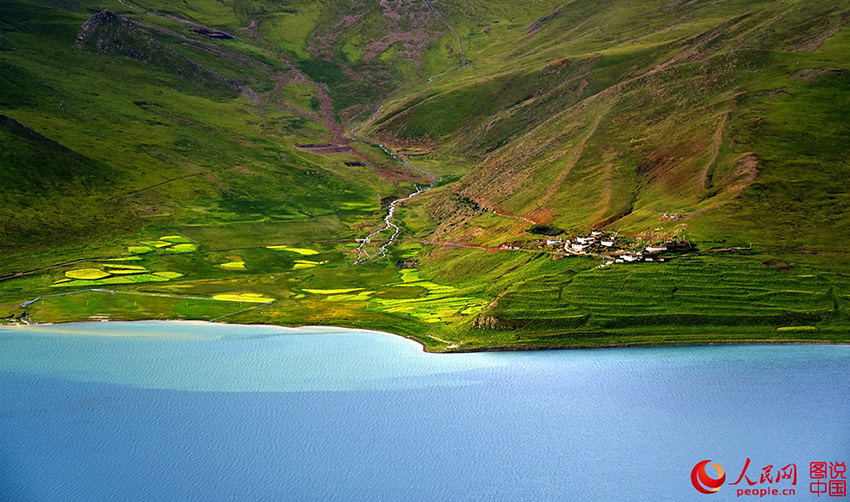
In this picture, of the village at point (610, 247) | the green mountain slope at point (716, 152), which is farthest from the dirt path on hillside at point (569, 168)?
the village at point (610, 247)

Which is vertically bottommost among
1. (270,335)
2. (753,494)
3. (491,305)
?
(753,494)

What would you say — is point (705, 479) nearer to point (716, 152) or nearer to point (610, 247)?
point (610, 247)

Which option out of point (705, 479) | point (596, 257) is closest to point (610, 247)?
point (596, 257)

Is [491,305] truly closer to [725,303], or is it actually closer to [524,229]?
[725,303]

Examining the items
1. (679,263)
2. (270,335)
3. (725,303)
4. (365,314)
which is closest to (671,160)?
(679,263)

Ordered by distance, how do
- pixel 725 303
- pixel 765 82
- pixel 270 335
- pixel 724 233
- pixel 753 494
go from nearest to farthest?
pixel 753 494 < pixel 725 303 < pixel 270 335 < pixel 724 233 < pixel 765 82

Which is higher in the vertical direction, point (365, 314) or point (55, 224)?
point (55, 224)

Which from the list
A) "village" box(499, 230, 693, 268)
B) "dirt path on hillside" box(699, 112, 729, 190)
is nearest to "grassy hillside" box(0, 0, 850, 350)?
"dirt path on hillside" box(699, 112, 729, 190)
